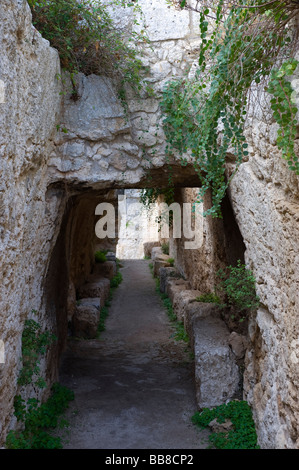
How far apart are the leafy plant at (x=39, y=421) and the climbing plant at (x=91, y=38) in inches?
129

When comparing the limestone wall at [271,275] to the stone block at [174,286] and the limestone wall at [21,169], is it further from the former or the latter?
the stone block at [174,286]

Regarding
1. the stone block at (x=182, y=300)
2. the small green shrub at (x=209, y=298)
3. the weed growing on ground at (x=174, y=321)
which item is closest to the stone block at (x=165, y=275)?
the weed growing on ground at (x=174, y=321)

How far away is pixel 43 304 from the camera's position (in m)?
5.18

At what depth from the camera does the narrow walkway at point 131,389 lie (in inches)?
184

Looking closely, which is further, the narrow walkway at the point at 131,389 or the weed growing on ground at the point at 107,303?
the weed growing on ground at the point at 107,303

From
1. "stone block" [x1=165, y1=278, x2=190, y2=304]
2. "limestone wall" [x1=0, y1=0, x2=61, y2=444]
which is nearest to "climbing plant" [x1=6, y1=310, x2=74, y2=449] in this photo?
"limestone wall" [x1=0, y1=0, x2=61, y2=444]

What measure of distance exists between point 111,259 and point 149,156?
916cm

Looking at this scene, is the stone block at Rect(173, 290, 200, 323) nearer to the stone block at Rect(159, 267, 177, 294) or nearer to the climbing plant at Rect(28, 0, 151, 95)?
the stone block at Rect(159, 267, 177, 294)

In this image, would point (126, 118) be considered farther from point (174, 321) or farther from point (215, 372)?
point (174, 321)

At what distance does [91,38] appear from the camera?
192 inches

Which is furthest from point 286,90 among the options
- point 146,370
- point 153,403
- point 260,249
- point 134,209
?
point 134,209

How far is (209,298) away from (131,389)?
7.23 feet

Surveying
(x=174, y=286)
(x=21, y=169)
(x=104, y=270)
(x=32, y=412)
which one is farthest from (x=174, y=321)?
(x=21, y=169)
